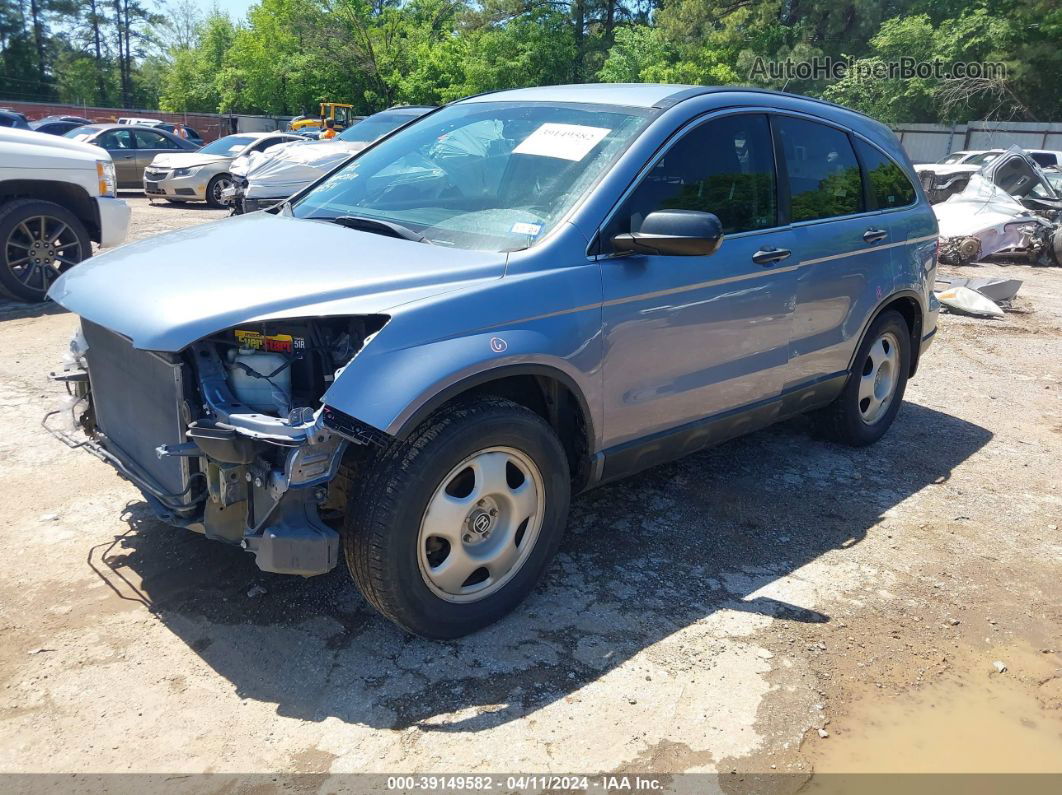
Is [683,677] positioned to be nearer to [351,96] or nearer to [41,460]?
[41,460]

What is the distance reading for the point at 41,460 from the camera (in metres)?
4.59

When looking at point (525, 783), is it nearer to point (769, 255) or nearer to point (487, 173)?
point (487, 173)

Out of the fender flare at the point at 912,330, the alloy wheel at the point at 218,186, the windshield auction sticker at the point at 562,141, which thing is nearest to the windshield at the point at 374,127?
the alloy wheel at the point at 218,186

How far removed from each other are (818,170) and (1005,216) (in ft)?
34.9

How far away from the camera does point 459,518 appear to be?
9.91 ft

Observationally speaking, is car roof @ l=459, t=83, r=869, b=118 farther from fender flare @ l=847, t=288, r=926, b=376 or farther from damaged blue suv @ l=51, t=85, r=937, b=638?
fender flare @ l=847, t=288, r=926, b=376

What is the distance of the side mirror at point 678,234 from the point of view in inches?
129

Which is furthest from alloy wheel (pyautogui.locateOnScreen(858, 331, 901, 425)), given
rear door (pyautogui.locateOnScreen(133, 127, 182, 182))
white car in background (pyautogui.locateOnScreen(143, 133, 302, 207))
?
rear door (pyautogui.locateOnScreen(133, 127, 182, 182))

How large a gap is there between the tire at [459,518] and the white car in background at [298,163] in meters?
10.8

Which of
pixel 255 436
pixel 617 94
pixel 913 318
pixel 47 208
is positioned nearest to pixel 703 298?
pixel 617 94

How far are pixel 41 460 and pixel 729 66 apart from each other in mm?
31414

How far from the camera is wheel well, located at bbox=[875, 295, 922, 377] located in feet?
17.4

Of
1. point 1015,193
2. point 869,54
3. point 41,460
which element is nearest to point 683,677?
point 41,460

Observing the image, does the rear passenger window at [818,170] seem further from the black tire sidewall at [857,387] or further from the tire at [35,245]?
the tire at [35,245]
